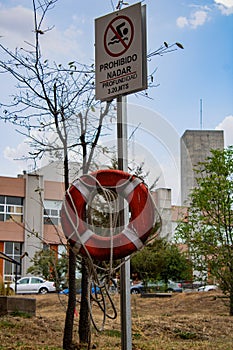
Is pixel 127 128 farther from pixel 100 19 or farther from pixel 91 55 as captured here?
pixel 91 55

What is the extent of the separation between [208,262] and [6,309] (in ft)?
13.3

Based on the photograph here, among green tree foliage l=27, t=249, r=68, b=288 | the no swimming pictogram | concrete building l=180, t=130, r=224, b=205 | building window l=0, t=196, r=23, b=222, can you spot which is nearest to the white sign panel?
the no swimming pictogram

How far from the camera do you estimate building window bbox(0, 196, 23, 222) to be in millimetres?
35625

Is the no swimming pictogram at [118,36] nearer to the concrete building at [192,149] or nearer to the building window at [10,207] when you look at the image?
the concrete building at [192,149]

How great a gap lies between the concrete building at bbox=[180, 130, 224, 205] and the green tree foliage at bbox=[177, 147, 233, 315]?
27 cm

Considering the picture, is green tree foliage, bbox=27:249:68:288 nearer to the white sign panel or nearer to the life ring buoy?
the life ring buoy

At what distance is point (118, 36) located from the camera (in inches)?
194

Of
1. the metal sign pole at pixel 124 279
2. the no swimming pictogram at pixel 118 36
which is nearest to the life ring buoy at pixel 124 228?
the metal sign pole at pixel 124 279

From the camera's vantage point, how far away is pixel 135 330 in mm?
8422

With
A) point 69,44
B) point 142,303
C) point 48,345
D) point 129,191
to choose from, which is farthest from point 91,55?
point 142,303

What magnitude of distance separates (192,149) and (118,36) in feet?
15.8

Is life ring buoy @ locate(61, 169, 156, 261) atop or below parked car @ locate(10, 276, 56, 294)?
atop

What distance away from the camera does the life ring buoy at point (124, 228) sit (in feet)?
14.4

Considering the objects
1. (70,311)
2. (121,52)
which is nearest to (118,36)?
(121,52)
